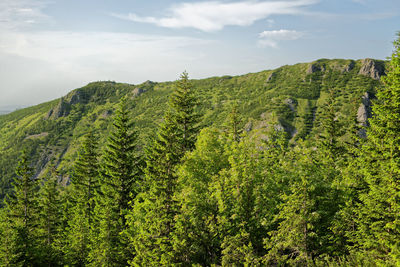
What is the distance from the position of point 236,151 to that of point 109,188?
66.3 ft

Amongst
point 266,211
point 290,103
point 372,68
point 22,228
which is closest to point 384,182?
point 266,211

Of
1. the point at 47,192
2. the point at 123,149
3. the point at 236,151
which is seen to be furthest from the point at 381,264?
the point at 47,192

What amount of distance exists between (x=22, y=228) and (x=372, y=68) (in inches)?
8569

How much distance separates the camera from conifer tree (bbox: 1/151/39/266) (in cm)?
2664

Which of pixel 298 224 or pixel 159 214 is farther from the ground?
pixel 298 224

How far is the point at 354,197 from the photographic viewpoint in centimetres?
1966

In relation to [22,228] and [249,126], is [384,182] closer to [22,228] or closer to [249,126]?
[22,228]

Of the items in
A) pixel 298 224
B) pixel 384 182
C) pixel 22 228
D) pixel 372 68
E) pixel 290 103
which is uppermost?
pixel 372 68

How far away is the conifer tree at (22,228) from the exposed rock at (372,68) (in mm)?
205926

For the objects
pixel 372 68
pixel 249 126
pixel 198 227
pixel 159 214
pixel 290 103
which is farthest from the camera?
pixel 372 68

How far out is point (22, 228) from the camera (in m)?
30.1

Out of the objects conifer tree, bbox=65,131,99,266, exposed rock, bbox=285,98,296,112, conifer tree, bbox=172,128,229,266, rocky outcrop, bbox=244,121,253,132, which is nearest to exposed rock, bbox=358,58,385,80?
exposed rock, bbox=285,98,296,112

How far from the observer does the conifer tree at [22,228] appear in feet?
87.4

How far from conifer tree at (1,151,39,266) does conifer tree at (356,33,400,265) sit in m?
30.9
